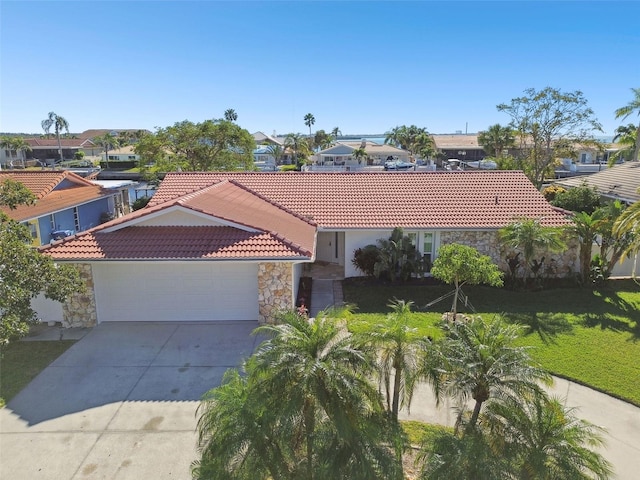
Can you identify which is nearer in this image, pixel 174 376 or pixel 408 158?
pixel 174 376

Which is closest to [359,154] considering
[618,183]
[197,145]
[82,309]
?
[197,145]

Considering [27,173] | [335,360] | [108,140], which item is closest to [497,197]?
[335,360]

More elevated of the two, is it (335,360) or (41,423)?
(335,360)

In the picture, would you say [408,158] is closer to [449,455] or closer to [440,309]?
[440,309]

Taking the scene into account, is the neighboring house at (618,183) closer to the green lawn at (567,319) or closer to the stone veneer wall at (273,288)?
the green lawn at (567,319)

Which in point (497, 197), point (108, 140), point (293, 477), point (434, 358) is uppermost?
point (108, 140)

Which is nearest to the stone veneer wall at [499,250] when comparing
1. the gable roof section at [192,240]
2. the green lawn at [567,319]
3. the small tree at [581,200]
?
the green lawn at [567,319]

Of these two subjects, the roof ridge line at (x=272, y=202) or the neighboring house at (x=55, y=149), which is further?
the neighboring house at (x=55, y=149)
